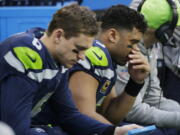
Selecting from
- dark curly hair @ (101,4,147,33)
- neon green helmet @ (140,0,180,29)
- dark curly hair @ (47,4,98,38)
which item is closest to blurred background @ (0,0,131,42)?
neon green helmet @ (140,0,180,29)

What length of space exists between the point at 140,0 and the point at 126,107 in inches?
42.5

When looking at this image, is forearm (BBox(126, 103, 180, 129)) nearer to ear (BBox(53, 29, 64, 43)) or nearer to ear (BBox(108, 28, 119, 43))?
ear (BBox(108, 28, 119, 43))

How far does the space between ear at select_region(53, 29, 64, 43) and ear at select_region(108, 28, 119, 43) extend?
0.69m

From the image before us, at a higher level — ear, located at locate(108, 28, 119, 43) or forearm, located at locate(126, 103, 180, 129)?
ear, located at locate(108, 28, 119, 43)

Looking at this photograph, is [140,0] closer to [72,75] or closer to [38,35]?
[72,75]

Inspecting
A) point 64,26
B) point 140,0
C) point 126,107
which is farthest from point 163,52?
point 64,26

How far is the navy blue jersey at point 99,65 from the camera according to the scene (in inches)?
123

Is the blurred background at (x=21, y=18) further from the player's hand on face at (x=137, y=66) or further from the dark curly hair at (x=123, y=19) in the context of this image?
the player's hand on face at (x=137, y=66)

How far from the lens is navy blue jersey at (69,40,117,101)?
313cm

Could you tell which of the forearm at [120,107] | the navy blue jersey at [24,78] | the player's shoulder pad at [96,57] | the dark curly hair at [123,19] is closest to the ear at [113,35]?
the dark curly hair at [123,19]

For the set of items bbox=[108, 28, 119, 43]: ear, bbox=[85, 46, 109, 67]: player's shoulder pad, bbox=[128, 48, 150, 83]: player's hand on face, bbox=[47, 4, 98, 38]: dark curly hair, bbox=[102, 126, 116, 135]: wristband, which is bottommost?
bbox=[102, 126, 116, 135]: wristband

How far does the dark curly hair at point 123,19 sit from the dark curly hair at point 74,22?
0.61 meters

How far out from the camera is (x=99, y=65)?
10.3 feet

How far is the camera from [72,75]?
3.17 m
